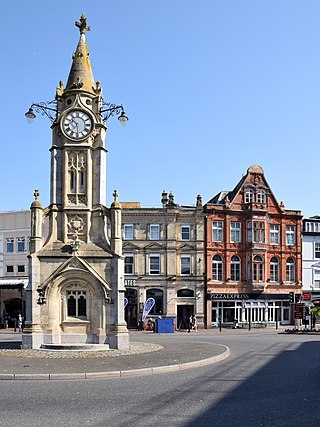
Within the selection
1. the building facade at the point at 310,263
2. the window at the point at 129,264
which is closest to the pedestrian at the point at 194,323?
the window at the point at 129,264

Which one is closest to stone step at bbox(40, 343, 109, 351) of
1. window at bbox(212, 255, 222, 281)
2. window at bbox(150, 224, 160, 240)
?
window at bbox(150, 224, 160, 240)

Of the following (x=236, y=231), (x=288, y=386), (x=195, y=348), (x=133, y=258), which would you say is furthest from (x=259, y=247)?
(x=288, y=386)

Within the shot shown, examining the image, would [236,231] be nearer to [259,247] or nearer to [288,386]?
[259,247]

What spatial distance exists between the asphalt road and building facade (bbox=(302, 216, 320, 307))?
3898 centimetres

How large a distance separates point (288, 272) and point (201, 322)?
1133 centimetres

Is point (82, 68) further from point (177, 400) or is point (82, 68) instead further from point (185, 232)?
point (185, 232)

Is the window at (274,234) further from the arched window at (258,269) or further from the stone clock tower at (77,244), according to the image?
the stone clock tower at (77,244)

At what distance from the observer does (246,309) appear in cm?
5338

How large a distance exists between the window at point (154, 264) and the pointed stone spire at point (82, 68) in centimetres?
2537

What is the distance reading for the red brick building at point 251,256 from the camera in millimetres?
52750

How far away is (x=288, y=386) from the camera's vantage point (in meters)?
16.0

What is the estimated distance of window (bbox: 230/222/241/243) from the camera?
53906 millimetres

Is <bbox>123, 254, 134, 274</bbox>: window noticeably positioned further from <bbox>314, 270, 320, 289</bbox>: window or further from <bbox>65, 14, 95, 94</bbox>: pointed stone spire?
<bbox>65, 14, 95, 94</bbox>: pointed stone spire

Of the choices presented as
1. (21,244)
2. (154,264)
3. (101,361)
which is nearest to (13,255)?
(21,244)
